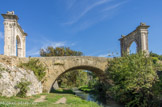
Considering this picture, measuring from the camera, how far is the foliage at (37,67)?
35.0 ft

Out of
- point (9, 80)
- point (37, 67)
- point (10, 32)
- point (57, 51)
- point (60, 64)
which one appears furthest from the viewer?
point (57, 51)

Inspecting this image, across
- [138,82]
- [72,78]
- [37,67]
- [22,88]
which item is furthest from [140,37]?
[22,88]

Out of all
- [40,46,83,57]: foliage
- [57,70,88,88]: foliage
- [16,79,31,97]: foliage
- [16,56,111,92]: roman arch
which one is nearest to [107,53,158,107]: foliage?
[16,56,111,92]: roman arch

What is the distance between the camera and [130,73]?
9.16 m

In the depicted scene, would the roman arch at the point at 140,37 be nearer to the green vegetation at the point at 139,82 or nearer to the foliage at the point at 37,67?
the green vegetation at the point at 139,82

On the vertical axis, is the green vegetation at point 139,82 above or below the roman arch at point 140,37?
below

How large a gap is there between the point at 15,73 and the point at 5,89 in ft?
4.79

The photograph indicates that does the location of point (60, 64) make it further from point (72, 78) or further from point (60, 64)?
point (72, 78)

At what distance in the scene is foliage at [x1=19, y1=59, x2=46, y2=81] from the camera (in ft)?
35.0

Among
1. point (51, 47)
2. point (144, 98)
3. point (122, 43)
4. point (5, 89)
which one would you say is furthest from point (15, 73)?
point (51, 47)

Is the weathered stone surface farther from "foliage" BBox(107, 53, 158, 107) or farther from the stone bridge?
"foliage" BBox(107, 53, 158, 107)

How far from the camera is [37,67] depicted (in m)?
11.0

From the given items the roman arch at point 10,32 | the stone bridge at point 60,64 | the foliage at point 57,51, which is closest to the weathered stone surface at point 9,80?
the stone bridge at point 60,64

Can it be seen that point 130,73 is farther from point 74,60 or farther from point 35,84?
point 35,84
